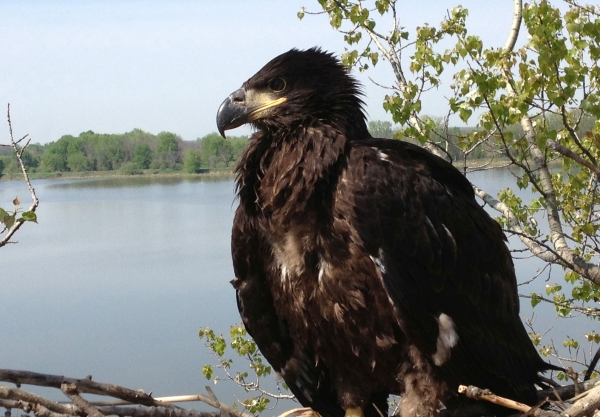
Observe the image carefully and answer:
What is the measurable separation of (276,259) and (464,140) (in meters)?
3.09

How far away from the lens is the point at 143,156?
23.2 meters

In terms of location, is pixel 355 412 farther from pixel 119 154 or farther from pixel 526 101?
pixel 119 154

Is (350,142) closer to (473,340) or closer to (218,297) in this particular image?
(473,340)

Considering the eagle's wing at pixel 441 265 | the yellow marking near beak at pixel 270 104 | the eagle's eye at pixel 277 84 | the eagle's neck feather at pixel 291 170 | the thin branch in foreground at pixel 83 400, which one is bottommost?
the thin branch in foreground at pixel 83 400

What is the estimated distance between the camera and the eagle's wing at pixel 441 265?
270 centimetres

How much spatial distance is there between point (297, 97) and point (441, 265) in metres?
1.01

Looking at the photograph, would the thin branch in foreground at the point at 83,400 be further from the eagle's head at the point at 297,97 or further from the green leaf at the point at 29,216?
the eagle's head at the point at 297,97

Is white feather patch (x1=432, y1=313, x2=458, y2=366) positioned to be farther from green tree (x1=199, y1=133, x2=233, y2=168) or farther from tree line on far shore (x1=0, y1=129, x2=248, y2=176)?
tree line on far shore (x1=0, y1=129, x2=248, y2=176)

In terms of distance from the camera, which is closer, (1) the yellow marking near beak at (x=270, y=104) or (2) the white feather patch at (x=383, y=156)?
(2) the white feather patch at (x=383, y=156)

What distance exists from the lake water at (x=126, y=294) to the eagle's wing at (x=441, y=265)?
427cm

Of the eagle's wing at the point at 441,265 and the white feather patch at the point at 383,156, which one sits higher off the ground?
the white feather patch at the point at 383,156

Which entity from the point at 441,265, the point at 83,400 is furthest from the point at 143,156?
the point at 83,400

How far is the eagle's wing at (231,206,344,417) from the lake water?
11.8ft

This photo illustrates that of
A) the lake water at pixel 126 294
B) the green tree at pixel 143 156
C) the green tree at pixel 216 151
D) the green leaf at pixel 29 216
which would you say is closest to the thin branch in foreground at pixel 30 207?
the green leaf at pixel 29 216
